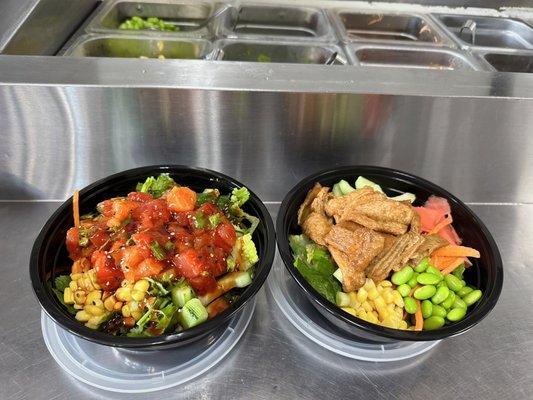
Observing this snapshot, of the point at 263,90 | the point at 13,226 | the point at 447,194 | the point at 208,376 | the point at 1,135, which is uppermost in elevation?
the point at 263,90

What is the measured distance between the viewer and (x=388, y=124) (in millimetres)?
1493

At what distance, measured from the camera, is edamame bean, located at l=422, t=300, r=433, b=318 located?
1184 mm

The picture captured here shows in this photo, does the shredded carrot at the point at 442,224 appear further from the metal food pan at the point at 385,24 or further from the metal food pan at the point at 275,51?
the metal food pan at the point at 385,24

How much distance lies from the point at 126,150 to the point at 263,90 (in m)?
0.51

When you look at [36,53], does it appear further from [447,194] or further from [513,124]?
[513,124]

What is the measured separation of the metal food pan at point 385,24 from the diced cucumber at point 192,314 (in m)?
1.76

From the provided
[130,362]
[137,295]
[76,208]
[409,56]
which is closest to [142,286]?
[137,295]

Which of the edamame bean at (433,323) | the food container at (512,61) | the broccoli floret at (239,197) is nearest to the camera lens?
the edamame bean at (433,323)

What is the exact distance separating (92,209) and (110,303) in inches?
14.0

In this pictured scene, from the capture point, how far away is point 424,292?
1192mm

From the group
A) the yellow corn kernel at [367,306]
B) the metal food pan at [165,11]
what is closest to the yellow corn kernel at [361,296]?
the yellow corn kernel at [367,306]

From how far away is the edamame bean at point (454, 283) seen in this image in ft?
4.03

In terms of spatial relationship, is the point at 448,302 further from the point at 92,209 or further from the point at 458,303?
the point at 92,209

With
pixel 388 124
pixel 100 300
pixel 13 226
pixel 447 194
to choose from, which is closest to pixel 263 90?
pixel 388 124
